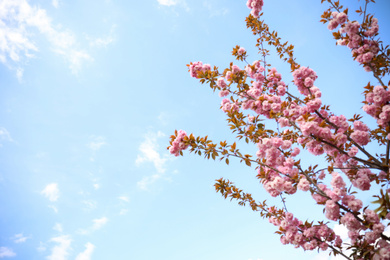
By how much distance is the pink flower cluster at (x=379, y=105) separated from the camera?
10.6ft

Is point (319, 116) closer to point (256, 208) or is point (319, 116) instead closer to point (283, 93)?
point (283, 93)

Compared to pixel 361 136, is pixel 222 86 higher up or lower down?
higher up

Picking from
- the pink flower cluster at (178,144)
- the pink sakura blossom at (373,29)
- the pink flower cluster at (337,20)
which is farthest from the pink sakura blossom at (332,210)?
the pink flower cluster at (337,20)

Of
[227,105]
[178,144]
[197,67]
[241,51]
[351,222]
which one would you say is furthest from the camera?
[241,51]

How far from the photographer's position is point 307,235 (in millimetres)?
3340

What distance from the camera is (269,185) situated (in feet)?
11.0

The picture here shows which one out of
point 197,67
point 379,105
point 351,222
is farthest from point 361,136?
point 197,67

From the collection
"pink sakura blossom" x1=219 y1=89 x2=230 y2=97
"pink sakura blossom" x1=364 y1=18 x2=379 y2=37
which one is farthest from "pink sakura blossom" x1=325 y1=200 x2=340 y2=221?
"pink sakura blossom" x1=364 y1=18 x2=379 y2=37

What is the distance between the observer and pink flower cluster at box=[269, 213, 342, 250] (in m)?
3.32

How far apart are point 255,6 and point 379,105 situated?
12.6 ft

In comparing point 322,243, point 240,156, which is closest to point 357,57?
point 240,156

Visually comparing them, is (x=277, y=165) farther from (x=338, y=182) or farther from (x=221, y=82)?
(x=221, y=82)

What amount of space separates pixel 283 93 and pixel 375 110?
1746 millimetres

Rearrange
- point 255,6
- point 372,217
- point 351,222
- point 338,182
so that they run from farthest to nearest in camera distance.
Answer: point 255,6, point 338,182, point 351,222, point 372,217
